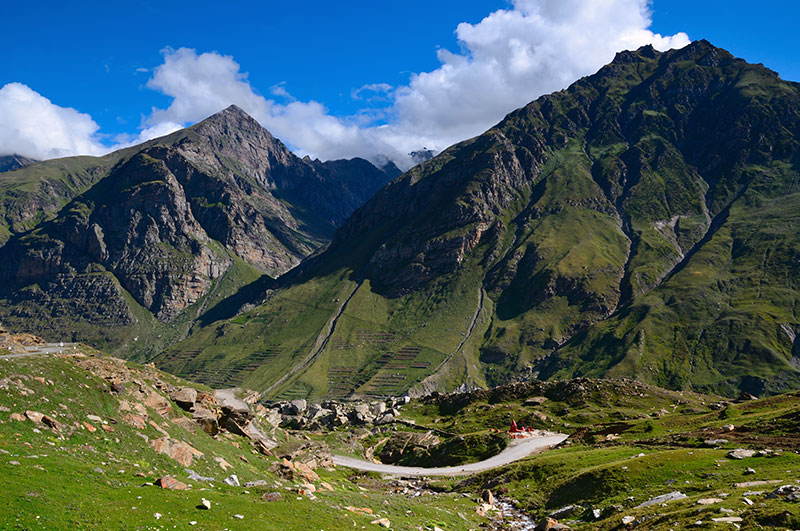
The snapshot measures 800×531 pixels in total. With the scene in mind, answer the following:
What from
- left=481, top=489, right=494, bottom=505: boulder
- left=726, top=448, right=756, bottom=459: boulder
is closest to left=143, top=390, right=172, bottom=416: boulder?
left=481, top=489, right=494, bottom=505: boulder

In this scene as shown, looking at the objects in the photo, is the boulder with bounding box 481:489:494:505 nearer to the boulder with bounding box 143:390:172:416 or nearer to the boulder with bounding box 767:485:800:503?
the boulder with bounding box 767:485:800:503

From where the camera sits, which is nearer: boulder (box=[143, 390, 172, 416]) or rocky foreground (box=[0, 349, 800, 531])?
rocky foreground (box=[0, 349, 800, 531])

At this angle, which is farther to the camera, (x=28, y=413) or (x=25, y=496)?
(x=28, y=413)

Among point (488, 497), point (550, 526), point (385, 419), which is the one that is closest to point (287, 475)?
point (488, 497)

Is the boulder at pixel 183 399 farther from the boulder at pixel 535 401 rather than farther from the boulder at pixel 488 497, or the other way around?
the boulder at pixel 535 401

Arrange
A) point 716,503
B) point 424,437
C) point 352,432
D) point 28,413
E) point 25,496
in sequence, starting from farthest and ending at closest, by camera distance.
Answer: point 352,432 → point 424,437 → point 28,413 → point 716,503 → point 25,496

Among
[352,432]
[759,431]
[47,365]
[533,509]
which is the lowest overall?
[352,432]

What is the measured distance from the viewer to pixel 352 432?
397 ft

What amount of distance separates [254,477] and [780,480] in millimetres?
44088

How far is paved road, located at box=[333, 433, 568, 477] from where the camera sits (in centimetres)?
8288

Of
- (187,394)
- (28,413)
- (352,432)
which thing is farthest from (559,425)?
(28,413)

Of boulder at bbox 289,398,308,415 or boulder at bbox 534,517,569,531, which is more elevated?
boulder at bbox 534,517,569,531

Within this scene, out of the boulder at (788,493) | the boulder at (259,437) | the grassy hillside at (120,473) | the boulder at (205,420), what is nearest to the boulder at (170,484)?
the grassy hillside at (120,473)

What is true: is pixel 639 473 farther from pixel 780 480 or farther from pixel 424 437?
pixel 424 437
